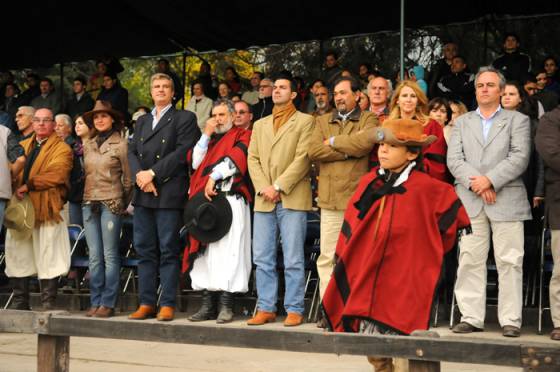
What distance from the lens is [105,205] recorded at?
10344 mm

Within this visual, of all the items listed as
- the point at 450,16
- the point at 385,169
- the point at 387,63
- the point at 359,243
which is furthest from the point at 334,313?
the point at 387,63

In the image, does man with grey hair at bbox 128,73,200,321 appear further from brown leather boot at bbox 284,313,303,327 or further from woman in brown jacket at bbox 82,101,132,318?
brown leather boot at bbox 284,313,303,327

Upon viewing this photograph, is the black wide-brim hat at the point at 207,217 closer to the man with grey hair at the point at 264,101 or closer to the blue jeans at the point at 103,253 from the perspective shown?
the blue jeans at the point at 103,253

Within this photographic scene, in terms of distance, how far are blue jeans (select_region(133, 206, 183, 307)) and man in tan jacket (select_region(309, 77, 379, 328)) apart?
1.50 metres

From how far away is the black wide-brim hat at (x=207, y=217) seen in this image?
971cm

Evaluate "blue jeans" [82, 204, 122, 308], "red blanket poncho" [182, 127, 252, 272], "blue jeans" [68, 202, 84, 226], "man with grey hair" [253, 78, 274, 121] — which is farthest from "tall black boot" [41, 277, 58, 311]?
"man with grey hair" [253, 78, 274, 121]

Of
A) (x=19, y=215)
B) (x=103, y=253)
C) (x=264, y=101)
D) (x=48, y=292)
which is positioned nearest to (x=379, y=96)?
(x=103, y=253)

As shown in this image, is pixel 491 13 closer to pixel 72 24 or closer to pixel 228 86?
pixel 228 86

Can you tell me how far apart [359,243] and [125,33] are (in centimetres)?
1118

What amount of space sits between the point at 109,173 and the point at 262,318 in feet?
7.31

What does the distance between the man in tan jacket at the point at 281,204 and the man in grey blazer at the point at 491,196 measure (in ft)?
4.56

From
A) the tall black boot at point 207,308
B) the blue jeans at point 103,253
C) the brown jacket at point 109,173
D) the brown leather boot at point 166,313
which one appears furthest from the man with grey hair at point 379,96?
the blue jeans at point 103,253

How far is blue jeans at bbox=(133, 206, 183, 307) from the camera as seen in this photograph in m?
9.88

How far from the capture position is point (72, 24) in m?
16.8
